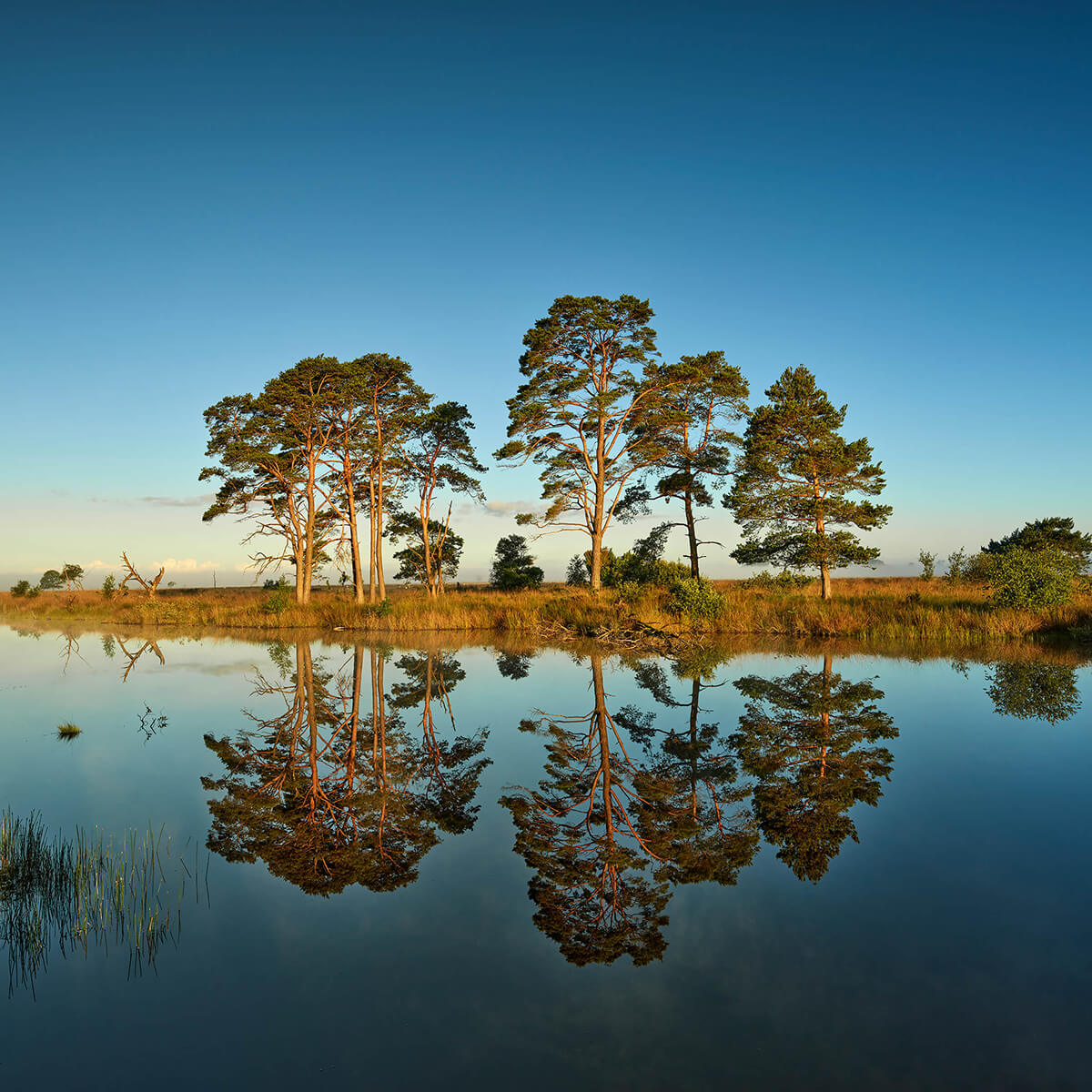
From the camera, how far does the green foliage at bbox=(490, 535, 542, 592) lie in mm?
45594

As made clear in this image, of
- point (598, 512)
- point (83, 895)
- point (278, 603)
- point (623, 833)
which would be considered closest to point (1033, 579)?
point (598, 512)

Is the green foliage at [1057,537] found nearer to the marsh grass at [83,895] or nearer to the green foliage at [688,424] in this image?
the green foliage at [688,424]

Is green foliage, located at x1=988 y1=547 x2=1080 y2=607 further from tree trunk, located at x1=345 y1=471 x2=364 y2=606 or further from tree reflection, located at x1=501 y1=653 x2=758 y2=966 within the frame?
tree trunk, located at x1=345 y1=471 x2=364 y2=606

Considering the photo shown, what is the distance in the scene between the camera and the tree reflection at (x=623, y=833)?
420 cm

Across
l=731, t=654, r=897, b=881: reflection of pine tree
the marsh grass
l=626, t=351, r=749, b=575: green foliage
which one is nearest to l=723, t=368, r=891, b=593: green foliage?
l=626, t=351, r=749, b=575: green foliage

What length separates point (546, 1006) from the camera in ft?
11.0

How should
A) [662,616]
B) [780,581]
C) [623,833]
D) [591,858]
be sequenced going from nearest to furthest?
[591,858] → [623,833] → [662,616] → [780,581]

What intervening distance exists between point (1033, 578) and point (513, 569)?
3143 centimetres

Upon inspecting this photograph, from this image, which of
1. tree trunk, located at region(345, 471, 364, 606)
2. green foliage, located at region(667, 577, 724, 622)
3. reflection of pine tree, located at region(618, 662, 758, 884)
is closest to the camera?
reflection of pine tree, located at region(618, 662, 758, 884)

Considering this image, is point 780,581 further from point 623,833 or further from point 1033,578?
point 623,833

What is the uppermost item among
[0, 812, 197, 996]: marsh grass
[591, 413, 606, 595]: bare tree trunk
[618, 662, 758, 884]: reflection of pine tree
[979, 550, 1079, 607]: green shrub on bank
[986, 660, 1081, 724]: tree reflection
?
[591, 413, 606, 595]: bare tree trunk

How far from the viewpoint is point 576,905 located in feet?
14.5

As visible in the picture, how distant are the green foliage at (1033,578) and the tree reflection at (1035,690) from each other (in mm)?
6929

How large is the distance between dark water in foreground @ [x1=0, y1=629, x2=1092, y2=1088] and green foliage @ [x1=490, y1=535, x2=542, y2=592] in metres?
35.3
